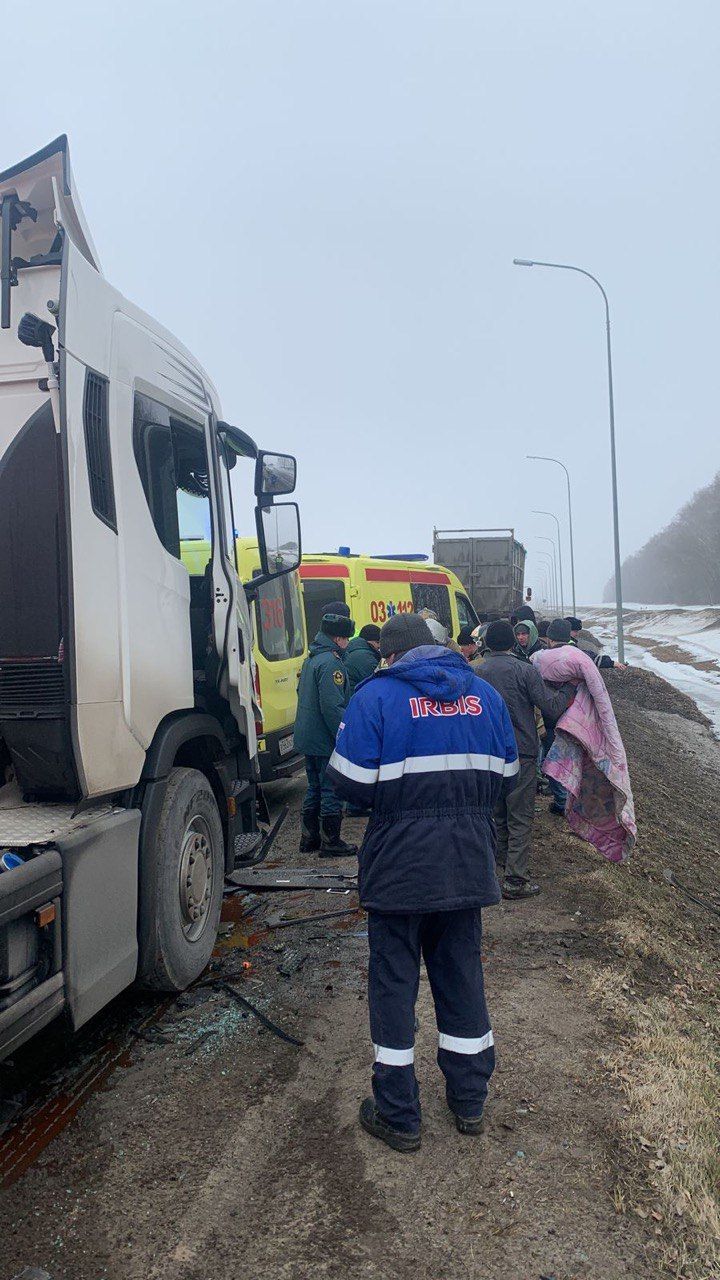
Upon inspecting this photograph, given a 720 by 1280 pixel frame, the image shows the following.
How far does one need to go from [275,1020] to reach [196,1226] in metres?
1.33

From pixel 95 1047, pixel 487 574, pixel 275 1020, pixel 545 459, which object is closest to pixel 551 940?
Answer: pixel 275 1020

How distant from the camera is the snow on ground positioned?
76.6ft

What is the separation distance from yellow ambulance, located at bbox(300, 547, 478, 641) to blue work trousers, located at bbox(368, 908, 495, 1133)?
21.4 feet

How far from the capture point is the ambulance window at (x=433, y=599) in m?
11.8

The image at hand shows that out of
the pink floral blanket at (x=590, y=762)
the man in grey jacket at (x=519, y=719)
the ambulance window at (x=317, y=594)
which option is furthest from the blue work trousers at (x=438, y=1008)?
the ambulance window at (x=317, y=594)

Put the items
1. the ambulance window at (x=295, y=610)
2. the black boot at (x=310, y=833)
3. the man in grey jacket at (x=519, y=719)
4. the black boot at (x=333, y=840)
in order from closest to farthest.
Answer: the man in grey jacket at (x=519, y=719)
the black boot at (x=333, y=840)
the black boot at (x=310, y=833)
the ambulance window at (x=295, y=610)

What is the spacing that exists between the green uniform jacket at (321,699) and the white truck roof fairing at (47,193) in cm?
373

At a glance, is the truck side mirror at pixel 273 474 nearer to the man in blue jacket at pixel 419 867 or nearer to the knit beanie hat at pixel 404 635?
the knit beanie hat at pixel 404 635

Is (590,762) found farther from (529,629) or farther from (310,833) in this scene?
(310,833)

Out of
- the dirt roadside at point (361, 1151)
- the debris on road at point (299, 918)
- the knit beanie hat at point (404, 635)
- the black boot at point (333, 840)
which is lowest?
the dirt roadside at point (361, 1151)

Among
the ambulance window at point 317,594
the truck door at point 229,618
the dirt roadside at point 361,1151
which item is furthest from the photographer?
the ambulance window at point 317,594

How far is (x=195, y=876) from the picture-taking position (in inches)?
164

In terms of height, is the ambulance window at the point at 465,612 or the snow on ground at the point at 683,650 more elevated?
the ambulance window at the point at 465,612

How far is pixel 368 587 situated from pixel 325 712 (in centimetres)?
421
